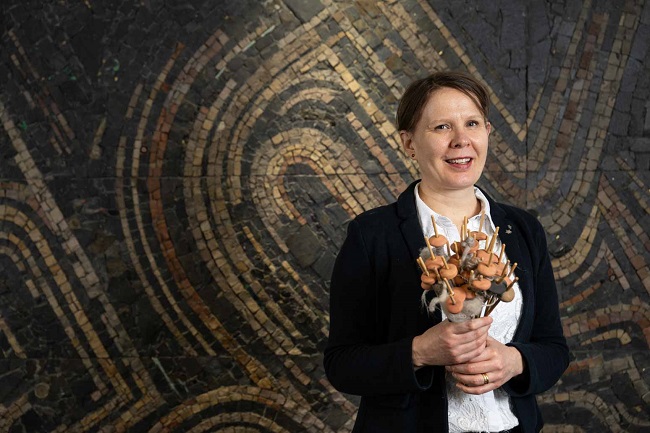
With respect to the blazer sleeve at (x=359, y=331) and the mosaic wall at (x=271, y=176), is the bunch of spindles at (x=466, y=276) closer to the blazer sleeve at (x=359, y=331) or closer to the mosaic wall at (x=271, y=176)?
the blazer sleeve at (x=359, y=331)

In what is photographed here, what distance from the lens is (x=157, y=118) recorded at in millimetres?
3176

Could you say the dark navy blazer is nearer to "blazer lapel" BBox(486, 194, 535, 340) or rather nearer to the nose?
"blazer lapel" BBox(486, 194, 535, 340)

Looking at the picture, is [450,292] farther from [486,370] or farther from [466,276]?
[486,370]

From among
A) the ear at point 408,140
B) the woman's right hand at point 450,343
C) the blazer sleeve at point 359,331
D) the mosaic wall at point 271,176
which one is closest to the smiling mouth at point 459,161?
the ear at point 408,140

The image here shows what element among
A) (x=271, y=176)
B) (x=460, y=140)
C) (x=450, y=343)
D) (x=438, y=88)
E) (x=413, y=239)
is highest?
(x=271, y=176)

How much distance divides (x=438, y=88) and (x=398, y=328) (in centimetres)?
52

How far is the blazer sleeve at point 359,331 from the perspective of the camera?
1542 mm

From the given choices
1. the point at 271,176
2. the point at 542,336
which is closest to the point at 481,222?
the point at 542,336

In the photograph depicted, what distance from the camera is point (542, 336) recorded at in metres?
1.71

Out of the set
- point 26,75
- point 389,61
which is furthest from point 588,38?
point 26,75

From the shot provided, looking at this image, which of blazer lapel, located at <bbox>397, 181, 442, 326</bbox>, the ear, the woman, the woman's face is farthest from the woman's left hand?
the ear

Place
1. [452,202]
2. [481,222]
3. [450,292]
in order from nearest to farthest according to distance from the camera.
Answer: [450,292] < [481,222] < [452,202]

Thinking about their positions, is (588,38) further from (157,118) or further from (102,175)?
(102,175)

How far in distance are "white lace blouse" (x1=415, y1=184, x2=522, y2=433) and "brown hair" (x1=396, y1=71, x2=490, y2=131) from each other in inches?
7.0
